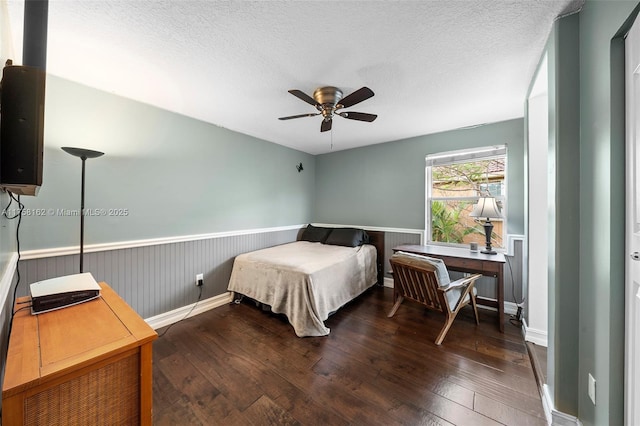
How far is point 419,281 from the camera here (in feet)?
7.61

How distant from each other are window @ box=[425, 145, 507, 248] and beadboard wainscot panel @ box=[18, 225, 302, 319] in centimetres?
284

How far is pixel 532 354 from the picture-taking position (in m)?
2.00

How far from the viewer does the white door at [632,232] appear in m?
0.89

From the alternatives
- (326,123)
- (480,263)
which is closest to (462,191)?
(480,263)

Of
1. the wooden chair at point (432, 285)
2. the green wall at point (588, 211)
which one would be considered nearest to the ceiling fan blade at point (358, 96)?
the green wall at point (588, 211)

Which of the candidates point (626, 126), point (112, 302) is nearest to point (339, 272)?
point (112, 302)

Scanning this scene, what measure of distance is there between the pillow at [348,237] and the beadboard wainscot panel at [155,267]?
4.37 ft

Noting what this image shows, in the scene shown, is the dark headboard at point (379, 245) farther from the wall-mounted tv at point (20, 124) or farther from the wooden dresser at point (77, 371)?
the wall-mounted tv at point (20, 124)

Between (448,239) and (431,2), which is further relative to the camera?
(448,239)

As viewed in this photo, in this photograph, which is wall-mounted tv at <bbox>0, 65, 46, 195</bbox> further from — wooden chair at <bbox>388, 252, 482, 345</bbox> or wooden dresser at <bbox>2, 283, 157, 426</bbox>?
wooden chair at <bbox>388, 252, 482, 345</bbox>

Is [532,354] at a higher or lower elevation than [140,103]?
lower

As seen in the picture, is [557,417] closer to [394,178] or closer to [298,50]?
[298,50]

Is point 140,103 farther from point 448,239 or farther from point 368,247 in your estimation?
point 448,239

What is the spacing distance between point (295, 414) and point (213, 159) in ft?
9.11
